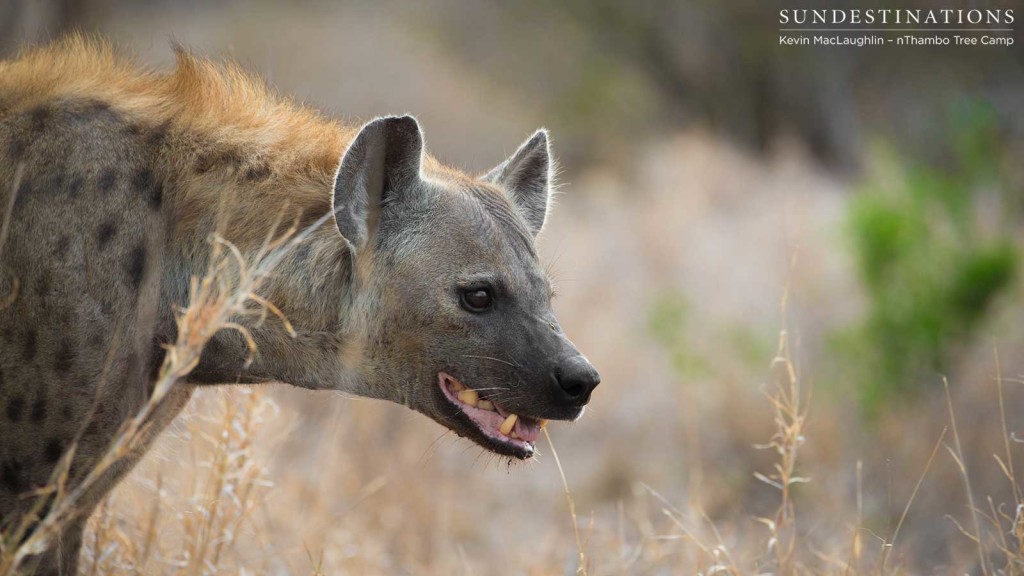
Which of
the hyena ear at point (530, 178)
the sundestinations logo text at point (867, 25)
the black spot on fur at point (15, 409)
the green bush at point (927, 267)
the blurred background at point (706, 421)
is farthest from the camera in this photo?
the sundestinations logo text at point (867, 25)

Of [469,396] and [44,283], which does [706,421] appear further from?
[44,283]

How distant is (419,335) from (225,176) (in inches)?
25.2

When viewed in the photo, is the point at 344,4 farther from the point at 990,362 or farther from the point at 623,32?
the point at 990,362

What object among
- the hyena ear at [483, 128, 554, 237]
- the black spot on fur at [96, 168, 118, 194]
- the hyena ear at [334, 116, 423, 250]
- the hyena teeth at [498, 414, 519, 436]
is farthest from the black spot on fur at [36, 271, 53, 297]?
the hyena ear at [483, 128, 554, 237]

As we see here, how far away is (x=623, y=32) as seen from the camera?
79.6 ft

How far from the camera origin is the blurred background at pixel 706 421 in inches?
135

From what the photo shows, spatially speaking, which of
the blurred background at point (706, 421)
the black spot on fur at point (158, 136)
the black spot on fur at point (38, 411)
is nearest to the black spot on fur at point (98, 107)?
the black spot on fur at point (158, 136)

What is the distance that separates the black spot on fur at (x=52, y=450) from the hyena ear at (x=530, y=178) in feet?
4.56

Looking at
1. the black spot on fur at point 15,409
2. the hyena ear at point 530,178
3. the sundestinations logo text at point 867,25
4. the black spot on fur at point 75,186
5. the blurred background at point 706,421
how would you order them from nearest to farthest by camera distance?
the black spot on fur at point 15,409
the black spot on fur at point 75,186
the hyena ear at point 530,178
the blurred background at point 706,421
the sundestinations logo text at point 867,25

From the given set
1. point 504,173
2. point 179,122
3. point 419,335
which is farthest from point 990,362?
point 179,122

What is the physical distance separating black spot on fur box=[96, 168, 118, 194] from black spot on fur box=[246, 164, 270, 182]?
1.06 feet

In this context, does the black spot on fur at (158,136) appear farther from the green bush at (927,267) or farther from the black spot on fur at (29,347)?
the green bush at (927,267)

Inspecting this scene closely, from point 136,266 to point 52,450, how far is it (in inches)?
18.5

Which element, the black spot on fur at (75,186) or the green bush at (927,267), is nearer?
the black spot on fur at (75,186)
